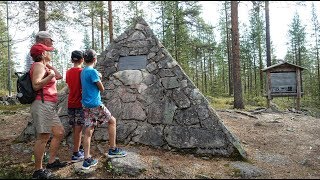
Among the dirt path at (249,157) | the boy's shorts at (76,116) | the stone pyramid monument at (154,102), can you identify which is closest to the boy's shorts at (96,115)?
the boy's shorts at (76,116)

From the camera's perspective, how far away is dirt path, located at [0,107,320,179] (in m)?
4.31

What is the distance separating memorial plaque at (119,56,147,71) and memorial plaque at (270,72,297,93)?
7.92 m

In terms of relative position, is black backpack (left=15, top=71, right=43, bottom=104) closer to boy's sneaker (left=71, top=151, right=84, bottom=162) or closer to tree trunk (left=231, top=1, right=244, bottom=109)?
boy's sneaker (left=71, top=151, right=84, bottom=162)

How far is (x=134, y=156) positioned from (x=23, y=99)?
6.53 ft

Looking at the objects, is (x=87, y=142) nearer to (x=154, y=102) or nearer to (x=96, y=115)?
(x=96, y=115)

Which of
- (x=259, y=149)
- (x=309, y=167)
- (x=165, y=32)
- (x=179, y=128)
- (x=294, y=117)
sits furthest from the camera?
(x=165, y=32)

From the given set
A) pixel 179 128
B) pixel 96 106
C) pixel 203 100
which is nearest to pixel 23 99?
pixel 96 106

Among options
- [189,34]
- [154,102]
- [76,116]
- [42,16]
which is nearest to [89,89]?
[76,116]

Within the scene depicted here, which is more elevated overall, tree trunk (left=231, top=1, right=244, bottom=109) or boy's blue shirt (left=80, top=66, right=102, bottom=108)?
tree trunk (left=231, top=1, right=244, bottom=109)

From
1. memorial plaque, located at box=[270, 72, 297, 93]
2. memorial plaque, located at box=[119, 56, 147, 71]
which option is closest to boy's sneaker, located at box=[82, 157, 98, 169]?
memorial plaque, located at box=[119, 56, 147, 71]

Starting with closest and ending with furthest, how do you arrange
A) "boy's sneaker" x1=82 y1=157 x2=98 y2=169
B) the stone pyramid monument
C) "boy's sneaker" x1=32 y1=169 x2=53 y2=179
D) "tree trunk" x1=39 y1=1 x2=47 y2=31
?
1. "boy's sneaker" x1=32 y1=169 x2=53 y2=179
2. "boy's sneaker" x1=82 y1=157 x2=98 y2=169
3. the stone pyramid monument
4. "tree trunk" x1=39 y1=1 x2=47 y2=31

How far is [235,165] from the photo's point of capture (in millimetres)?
4715

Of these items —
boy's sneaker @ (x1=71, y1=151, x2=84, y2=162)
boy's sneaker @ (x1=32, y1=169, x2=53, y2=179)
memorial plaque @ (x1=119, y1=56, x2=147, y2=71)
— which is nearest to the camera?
boy's sneaker @ (x1=32, y1=169, x2=53, y2=179)

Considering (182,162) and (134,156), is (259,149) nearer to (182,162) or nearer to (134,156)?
(182,162)
